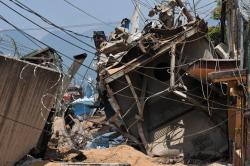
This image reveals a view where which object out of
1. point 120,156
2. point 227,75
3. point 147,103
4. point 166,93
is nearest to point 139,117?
point 147,103

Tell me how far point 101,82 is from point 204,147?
415 centimetres

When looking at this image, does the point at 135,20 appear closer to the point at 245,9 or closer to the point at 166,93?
the point at 166,93

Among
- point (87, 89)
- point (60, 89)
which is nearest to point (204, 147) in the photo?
point (60, 89)

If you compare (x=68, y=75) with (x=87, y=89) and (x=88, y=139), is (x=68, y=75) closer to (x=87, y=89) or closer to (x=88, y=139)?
(x=88, y=139)

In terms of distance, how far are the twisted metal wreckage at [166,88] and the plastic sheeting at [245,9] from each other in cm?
417

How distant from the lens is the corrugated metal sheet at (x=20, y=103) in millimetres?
14750

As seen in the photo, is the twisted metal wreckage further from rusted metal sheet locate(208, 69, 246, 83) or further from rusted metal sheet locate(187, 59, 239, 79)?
rusted metal sheet locate(208, 69, 246, 83)

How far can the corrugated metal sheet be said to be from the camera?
48.4ft

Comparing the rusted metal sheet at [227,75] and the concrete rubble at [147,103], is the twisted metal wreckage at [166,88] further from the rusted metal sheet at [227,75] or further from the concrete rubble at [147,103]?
the rusted metal sheet at [227,75]

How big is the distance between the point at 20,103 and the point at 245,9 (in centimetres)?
625

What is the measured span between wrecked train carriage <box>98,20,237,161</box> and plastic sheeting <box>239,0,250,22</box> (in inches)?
172

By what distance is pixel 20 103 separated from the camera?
15.1m

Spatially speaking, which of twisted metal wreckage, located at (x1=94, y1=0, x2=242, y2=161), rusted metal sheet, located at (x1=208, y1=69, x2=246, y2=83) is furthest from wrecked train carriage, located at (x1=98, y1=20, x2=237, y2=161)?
rusted metal sheet, located at (x1=208, y1=69, x2=246, y2=83)

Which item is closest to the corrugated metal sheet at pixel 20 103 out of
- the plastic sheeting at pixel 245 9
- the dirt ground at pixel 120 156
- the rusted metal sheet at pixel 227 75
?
the dirt ground at pixel 120 156
